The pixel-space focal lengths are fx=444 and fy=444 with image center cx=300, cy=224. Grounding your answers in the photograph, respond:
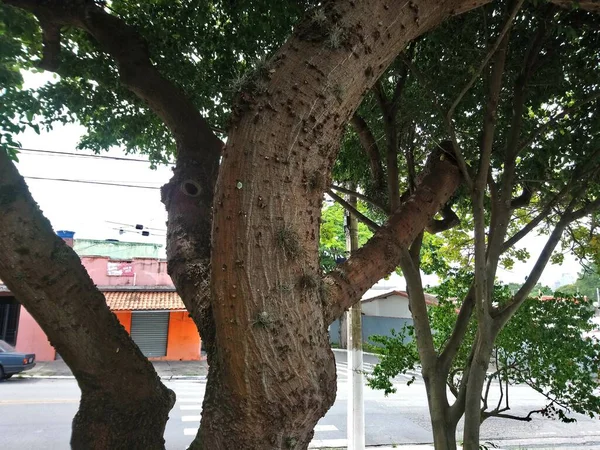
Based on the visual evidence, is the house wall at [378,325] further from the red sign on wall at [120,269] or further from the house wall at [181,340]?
the red sign on wall at [120,269]

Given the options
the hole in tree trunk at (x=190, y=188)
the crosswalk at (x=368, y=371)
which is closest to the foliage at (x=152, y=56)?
the hole in tree trunk at (x=190, y=188)

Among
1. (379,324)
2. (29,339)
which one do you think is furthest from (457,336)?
(379,324)

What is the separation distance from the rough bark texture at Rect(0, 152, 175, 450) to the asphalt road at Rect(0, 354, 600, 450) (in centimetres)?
578

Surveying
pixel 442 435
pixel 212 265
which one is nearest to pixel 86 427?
pixel 212 265

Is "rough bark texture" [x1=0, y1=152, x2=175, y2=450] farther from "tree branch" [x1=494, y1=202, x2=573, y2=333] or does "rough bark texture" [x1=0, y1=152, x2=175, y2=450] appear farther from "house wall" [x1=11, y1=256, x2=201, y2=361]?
"house wall" [x1=11, y1=256, x2=201, y2=361]

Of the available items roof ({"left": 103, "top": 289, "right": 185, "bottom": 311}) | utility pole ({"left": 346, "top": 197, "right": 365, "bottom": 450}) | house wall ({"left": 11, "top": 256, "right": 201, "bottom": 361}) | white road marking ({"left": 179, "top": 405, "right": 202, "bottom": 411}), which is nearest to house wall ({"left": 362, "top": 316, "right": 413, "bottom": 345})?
→ house wall ({"left": 11, "top": 256, "right": 201, "bottom": 361})

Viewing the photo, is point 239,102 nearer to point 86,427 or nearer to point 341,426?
point 86,427

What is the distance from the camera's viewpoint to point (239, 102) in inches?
65.4

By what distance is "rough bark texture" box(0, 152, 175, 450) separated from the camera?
1782 mm

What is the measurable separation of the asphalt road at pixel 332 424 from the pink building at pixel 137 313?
4.27 meters

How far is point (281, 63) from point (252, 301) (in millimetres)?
913

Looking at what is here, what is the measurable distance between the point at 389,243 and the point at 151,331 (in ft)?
54.1

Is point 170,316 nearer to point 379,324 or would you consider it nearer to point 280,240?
point 379,324

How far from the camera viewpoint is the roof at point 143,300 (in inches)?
627
